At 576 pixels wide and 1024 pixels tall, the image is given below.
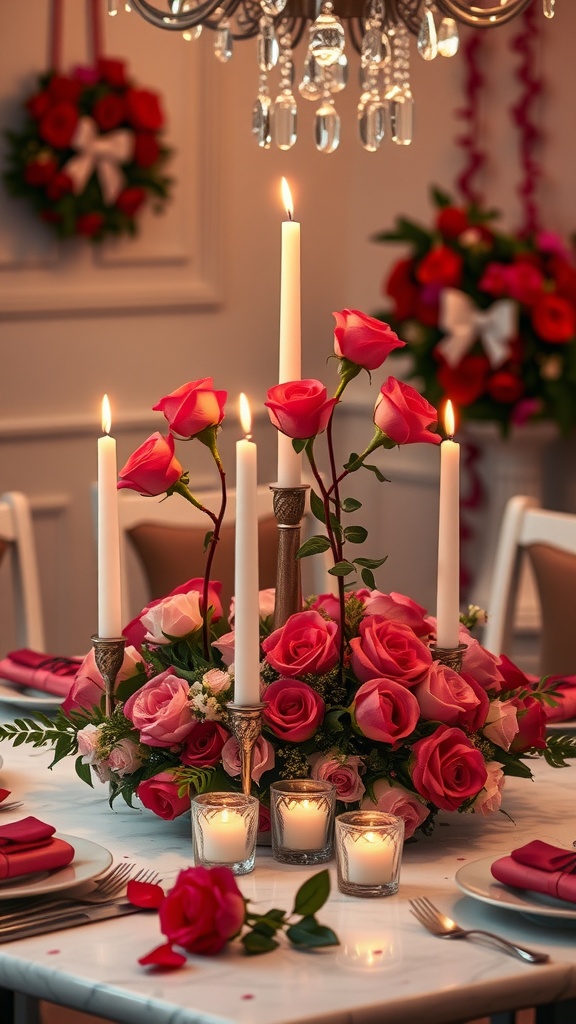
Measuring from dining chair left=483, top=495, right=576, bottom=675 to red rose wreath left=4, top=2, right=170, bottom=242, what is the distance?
5.02ft

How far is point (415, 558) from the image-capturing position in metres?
4.27

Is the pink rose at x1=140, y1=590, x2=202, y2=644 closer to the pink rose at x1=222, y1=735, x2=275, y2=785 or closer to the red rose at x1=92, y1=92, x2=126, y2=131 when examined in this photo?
the pink rose at x1=222, y1=735, x2=275, y2=785

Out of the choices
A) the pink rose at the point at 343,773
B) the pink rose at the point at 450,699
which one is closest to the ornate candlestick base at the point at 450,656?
the pink rose at the point at 450,699

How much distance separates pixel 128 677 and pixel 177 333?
8.08 ft

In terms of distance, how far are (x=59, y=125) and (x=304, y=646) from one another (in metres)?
2.34

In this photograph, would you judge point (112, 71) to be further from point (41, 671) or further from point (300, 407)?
point (300, 407)

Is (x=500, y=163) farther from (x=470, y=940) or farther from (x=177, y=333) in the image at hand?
(x=470, y=940)

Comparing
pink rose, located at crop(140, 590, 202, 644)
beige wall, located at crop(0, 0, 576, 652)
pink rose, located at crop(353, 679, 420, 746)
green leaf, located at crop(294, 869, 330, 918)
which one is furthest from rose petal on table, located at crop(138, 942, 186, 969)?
beige wall, located at crop(0, 0, 576, 652)

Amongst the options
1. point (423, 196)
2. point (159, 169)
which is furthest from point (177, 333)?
point (423, 196)

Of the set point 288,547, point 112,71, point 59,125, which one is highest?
point 112,71

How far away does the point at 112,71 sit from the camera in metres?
3.63


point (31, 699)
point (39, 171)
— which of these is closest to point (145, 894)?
point (31, 699)

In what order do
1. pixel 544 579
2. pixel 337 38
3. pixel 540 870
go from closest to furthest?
1. pixel 540 870
2. pixel 337 38
3. pixel 544 579

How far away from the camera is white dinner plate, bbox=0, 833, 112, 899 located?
132cm
